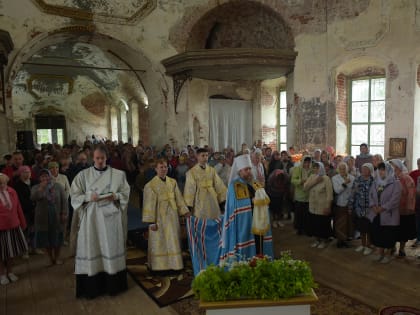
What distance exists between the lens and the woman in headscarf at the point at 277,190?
312 inches

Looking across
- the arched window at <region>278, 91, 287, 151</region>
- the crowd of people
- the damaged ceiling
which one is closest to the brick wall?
the arched window at <region>278, 91, 287, 151</region>

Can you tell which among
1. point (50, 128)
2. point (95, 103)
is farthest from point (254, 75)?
point (50, 128)

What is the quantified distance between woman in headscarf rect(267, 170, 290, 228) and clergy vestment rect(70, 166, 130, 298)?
162 inches

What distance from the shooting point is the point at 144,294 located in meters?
4.77

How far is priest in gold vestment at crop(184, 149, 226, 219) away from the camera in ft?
Result: 18.1

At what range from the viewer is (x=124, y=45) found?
39.9ft

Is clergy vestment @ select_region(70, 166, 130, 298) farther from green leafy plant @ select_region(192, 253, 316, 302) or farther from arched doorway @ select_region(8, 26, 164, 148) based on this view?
arched doorway @ select_region(8, 26, 164, 148)

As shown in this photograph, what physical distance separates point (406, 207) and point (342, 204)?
103cm

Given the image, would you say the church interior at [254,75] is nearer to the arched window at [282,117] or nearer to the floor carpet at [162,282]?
the arched window at [282,117]

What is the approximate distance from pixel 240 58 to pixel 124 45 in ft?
14.4

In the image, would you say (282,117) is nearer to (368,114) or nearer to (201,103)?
(201,103)

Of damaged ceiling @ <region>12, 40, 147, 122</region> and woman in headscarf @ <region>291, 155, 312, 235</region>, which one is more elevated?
damaged ceiling @ <region>12, 40, 147, 122</region>

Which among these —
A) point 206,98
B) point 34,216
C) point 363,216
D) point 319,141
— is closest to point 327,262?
point 363,216

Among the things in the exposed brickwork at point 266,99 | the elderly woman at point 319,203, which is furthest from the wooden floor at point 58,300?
the exposed brickwork at point 266,99
